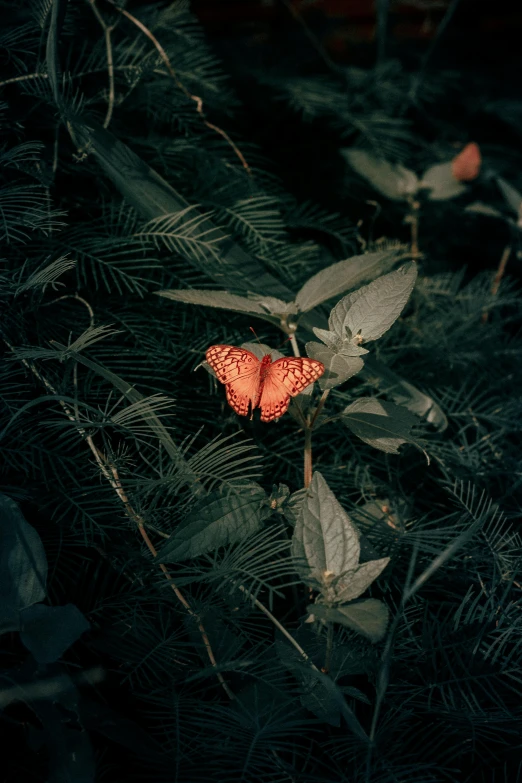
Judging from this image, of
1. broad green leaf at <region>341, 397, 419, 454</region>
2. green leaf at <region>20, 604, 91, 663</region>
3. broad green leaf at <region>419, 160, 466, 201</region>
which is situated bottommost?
green leaf at <region>20, 604, 91, 663</region>

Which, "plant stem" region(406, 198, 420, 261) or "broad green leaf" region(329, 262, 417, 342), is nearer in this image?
"broad green leaf" region(329, 262, 417, 342)

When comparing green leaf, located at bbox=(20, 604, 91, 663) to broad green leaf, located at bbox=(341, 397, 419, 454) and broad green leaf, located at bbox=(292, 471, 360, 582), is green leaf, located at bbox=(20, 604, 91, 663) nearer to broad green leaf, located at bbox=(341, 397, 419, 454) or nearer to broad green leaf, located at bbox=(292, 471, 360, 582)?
broad green leaf, located at bbox=(292, 471, 360, 582)

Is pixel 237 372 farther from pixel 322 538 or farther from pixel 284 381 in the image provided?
pixel 322 538

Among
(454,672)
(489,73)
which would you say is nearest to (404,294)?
(454,672)

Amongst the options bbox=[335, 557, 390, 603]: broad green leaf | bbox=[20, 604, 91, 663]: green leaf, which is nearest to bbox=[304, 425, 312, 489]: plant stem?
bbox=[335, 557, 390, 603]: broad green leaf

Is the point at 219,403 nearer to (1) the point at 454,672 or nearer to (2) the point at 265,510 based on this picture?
(2) the point at 265,510

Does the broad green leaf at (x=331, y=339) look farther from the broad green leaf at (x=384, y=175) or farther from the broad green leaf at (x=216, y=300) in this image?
the broad green leaf at (x=384, y=175)

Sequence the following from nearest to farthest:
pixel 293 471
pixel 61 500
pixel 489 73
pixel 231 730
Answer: pixel 231 730 < pixel 61 500 < pixel 293 471 < pixel 489 73
